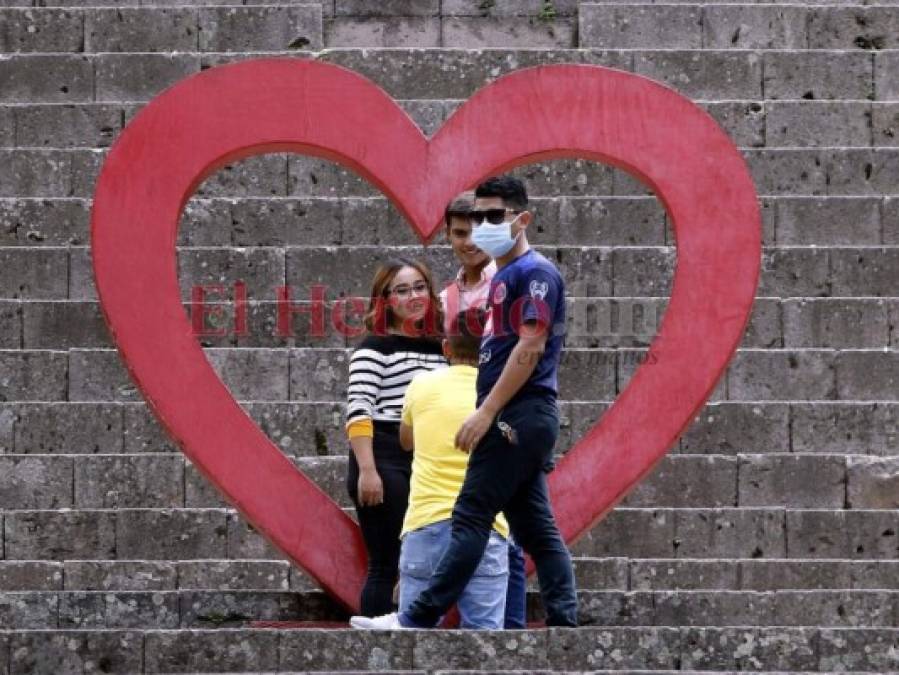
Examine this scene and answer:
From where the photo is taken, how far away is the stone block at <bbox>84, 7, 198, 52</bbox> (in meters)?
14.4

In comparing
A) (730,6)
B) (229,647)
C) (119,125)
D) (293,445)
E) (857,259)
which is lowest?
(229,647)

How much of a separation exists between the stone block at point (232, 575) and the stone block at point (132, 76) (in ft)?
13.7

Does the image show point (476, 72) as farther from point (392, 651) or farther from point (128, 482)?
point (392, 651)

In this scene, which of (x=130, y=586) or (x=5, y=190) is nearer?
(x=130, y=586)

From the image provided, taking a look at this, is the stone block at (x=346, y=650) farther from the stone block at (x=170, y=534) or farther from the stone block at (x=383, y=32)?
the stone block at (x=383, y=32)

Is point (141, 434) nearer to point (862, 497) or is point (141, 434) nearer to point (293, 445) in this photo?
point (293, 445)

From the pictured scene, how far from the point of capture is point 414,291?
30.4 feet

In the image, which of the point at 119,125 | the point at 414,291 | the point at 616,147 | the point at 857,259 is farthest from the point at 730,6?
the point at 414,291

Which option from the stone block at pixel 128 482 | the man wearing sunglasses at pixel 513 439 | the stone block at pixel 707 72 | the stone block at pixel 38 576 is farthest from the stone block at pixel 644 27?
the man wearing sunglasses at pixel 513 439

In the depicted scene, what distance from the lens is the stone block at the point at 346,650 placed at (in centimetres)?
791

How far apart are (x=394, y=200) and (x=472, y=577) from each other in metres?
1.96

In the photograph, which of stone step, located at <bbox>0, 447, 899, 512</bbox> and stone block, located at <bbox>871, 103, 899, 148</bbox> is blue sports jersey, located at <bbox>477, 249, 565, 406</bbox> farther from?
stone block, located at <bbox>871, 103, 899, 148</bbox>

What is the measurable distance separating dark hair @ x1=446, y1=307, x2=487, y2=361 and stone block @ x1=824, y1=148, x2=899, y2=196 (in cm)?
470

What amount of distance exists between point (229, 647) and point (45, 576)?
3051mm
